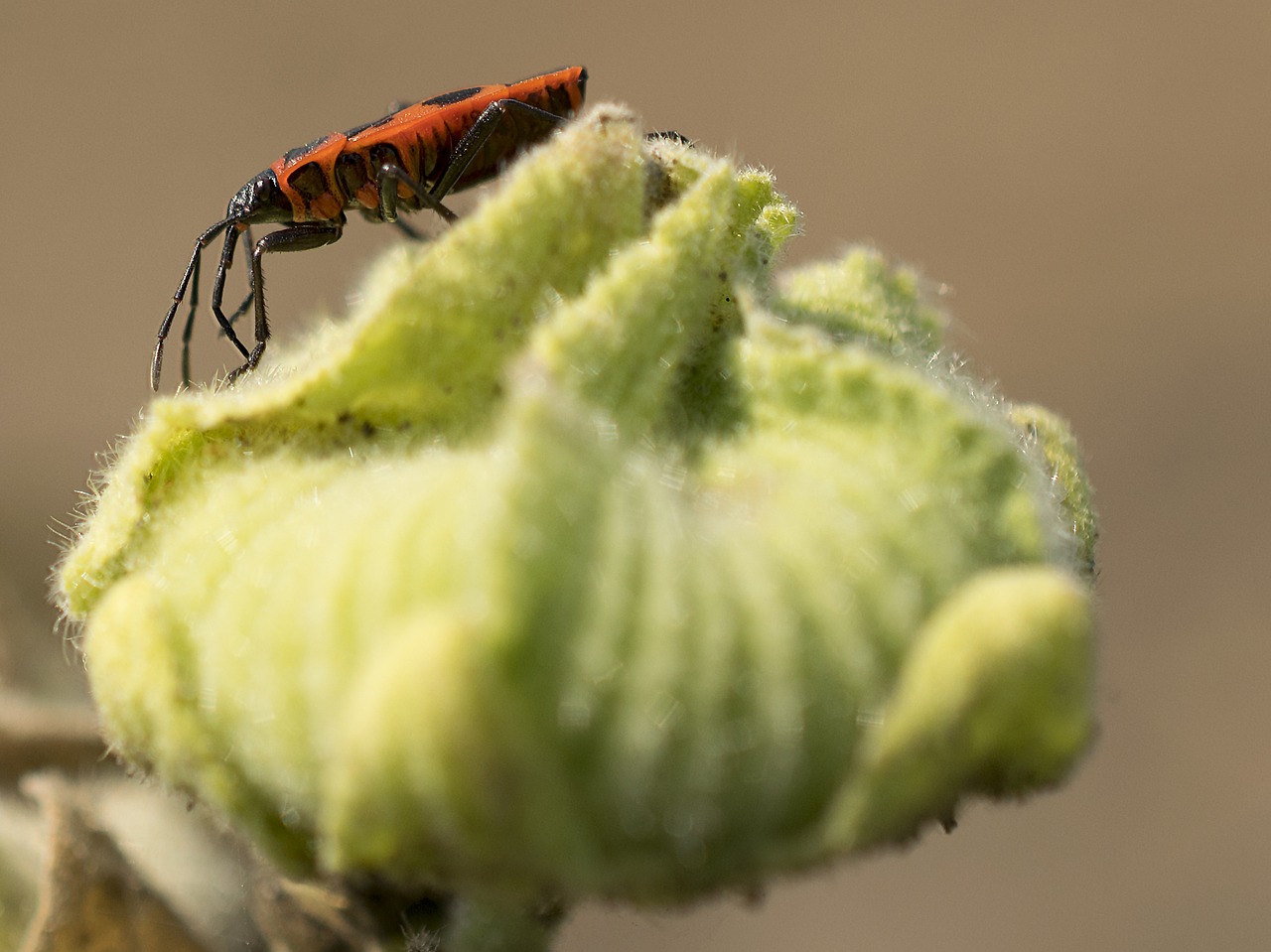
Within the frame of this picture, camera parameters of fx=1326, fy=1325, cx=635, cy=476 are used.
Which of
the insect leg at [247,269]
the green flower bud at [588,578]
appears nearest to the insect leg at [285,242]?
the insect leg at [247,269]

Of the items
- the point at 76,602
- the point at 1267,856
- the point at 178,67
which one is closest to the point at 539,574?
the point at 76,602

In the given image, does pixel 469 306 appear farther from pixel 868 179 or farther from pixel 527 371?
pixel 868 179

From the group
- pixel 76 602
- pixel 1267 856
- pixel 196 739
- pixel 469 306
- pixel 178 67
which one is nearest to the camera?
pixel 196 739

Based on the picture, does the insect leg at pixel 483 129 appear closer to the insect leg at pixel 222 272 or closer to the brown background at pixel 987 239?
the insect leg at pixel 222 272

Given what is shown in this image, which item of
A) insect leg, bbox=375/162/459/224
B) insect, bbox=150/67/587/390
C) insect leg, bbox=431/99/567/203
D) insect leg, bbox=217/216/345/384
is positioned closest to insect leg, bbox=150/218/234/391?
insect, bbox=150/67/587/390

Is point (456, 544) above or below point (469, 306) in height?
below

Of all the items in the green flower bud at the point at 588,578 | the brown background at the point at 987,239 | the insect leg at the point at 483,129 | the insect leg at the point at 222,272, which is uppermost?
the brown background at the point at 987,239

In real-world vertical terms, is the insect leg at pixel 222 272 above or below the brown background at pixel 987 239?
below
